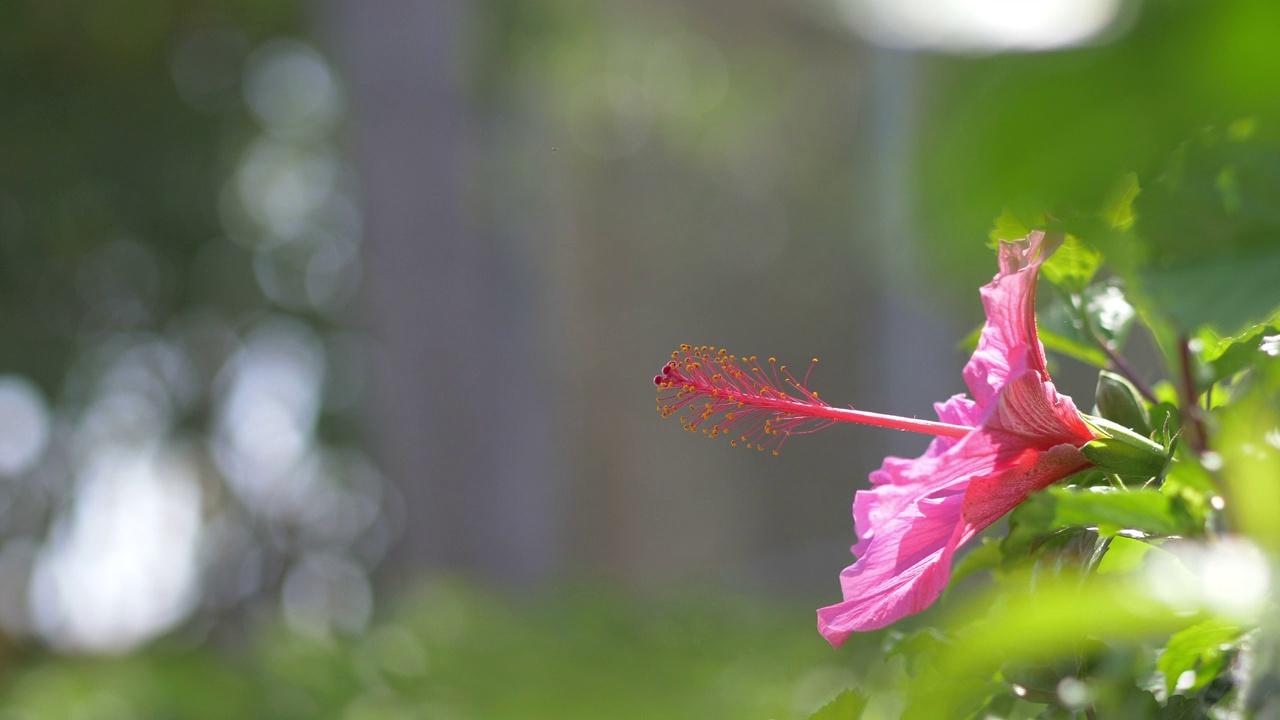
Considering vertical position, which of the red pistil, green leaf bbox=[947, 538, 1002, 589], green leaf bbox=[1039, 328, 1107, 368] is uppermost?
green leaf bbox=[1039, 328, 1107, 368]

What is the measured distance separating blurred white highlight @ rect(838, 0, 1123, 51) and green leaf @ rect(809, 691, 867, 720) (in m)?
0.22

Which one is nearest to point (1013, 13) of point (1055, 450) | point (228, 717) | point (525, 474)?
point (1055, 450)

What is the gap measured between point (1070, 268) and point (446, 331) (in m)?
3.54

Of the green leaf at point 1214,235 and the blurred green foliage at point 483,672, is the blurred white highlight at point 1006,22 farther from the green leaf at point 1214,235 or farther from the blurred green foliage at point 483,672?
the blurred green foliage at point 483,672

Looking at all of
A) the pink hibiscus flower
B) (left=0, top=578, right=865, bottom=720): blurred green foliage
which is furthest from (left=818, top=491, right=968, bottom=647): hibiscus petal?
(left=0, top=578, right=865, bottom=720): blurred green foliage

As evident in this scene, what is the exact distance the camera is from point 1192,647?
1.29 feet

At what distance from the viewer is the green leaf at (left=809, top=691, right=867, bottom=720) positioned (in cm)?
40

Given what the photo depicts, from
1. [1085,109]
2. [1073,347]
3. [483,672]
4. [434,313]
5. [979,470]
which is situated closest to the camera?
[1085,109]

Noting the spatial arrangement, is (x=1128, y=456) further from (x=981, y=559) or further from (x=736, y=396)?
(x=736, y=396)

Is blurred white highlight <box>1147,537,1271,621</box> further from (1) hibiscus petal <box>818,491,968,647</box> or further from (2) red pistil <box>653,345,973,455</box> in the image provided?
(2) red pistil <box>653,345,973,455</box>

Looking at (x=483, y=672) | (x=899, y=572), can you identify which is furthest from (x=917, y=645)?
(x=483, y=672)

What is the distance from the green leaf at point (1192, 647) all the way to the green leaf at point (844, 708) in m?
0.11

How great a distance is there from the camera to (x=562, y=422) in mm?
4535

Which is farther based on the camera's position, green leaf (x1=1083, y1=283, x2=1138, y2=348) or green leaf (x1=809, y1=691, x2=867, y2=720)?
green leaf (x1=1083, y1=283, x2=1138, y2=348)
